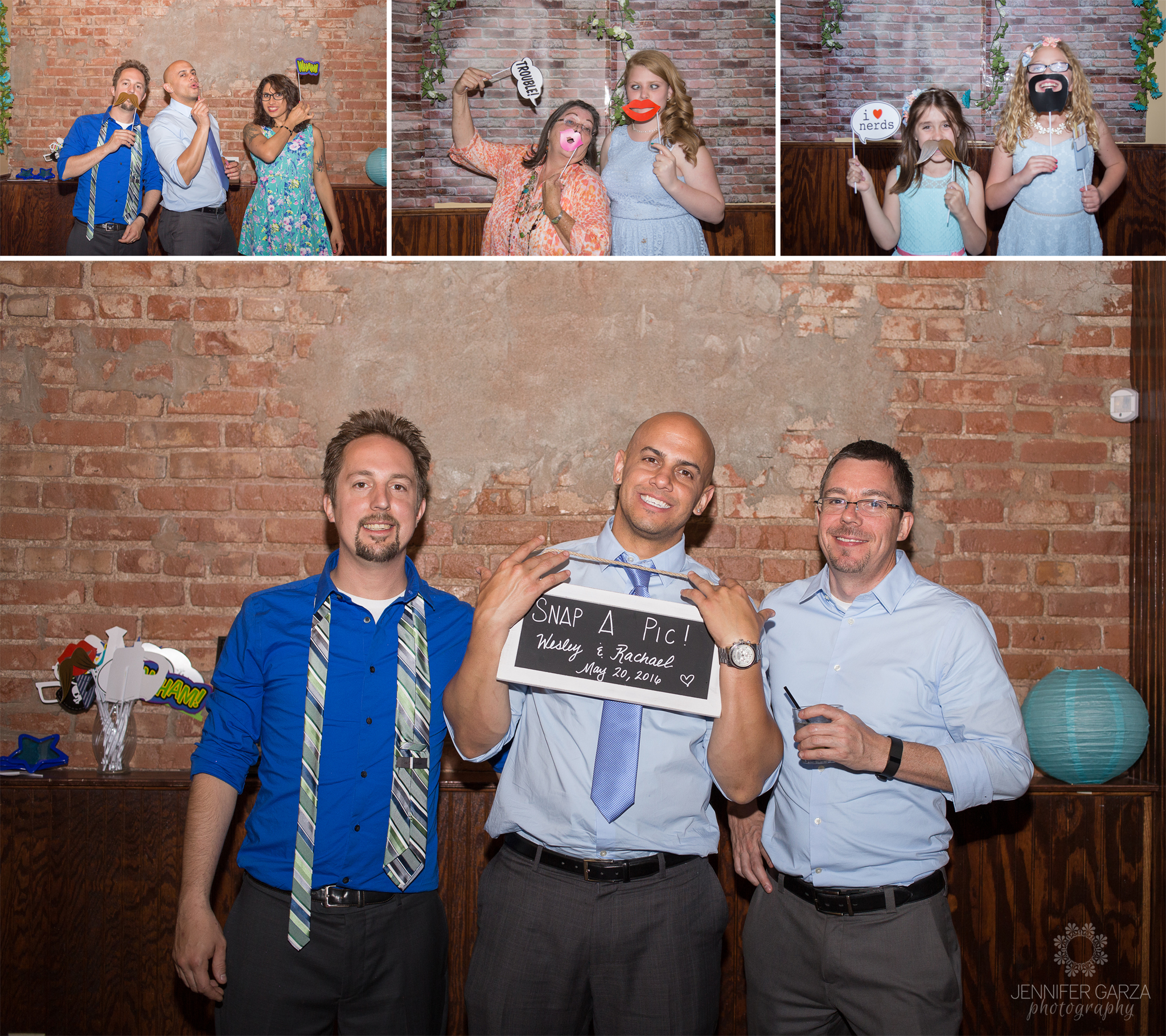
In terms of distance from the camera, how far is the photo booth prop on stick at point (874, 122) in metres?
2.55

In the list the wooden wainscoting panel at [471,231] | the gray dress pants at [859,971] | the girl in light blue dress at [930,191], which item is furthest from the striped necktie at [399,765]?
the girl in light blue dress at [930,191]

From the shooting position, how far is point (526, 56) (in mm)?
2568

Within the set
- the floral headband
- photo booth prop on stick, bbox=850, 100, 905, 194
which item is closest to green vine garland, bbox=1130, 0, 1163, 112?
the floral headband

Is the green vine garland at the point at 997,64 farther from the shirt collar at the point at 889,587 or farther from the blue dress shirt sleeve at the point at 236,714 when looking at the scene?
the blue dress shirt sleeve at the point at 236,714

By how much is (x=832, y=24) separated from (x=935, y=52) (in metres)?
0.29

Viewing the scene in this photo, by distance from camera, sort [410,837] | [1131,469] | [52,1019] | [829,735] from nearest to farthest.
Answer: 1. [829,735]
2. [410,837]
3. [52,1019]
4. [1131,469]

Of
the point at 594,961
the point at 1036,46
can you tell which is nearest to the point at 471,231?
the point at 1036,46

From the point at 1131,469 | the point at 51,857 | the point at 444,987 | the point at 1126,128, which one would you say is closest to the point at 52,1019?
the point at 51,857

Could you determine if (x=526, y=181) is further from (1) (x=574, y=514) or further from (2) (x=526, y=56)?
(1) (x=574, y=514)

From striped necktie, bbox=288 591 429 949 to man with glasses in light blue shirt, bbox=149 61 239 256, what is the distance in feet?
4.81

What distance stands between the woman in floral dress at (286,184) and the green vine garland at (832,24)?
1464 millimetres

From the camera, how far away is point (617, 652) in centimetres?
178

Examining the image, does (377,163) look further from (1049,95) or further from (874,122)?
(1049,95)

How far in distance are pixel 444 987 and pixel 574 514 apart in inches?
55.9
